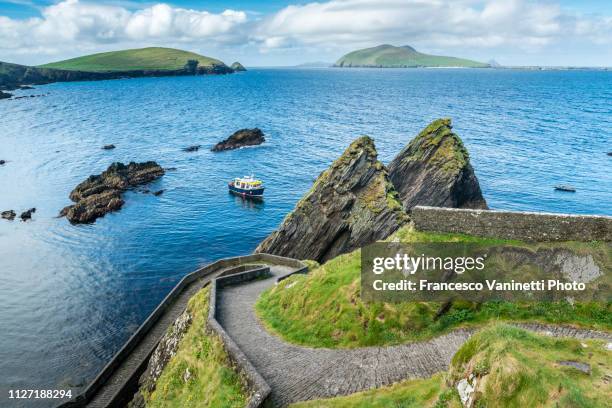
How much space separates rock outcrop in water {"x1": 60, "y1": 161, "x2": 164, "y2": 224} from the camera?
62062mm

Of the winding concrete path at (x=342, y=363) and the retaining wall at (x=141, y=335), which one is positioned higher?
the winding concrete path at (x=342, y=363)

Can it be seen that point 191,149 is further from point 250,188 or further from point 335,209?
point 335,209

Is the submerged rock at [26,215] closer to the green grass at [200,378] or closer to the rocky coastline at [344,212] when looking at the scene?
the rocky coastline at [344,212]

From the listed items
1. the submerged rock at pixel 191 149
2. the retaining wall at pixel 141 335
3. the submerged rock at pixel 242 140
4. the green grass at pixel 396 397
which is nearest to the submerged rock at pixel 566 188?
the retaining wall at pixel 141 335

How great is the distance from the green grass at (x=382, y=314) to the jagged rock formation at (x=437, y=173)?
28863 mm

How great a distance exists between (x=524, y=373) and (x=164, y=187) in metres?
72.6

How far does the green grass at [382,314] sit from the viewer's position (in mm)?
19469

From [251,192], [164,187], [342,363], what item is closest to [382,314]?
[342,363]

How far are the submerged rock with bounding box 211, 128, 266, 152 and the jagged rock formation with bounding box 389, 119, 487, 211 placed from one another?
59590 millimetres

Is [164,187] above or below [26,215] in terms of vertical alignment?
below

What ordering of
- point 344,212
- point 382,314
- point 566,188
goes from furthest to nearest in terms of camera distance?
point 566,188, point 344,212, point 382,314

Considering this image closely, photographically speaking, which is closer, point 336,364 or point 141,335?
point 336,364

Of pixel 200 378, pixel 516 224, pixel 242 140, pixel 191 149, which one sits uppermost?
pixel 516 224

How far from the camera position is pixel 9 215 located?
6153 cm
